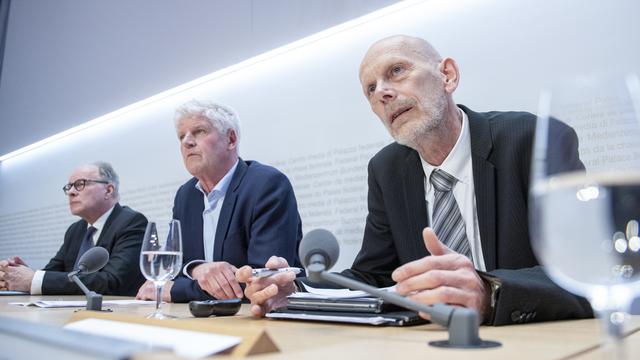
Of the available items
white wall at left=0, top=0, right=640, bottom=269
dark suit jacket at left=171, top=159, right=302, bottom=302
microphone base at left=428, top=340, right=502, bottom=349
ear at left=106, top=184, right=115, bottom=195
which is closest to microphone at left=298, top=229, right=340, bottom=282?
microphone base at left=428, top=340, right=502, bottom=349

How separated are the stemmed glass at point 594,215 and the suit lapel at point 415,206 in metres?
1.26

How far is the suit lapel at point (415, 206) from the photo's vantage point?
177cm

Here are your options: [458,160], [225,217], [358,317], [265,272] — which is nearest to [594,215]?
[358,317]

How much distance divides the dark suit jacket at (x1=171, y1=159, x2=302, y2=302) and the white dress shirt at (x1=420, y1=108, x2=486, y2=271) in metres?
0.78

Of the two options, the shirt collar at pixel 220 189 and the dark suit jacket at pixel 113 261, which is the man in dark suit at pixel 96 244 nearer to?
the dark suit jacket at pixel 113 261

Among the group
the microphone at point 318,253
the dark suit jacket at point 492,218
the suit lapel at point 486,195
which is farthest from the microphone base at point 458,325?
the suit lapel at point 486,195

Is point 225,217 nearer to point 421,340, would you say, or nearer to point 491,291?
point 491,291

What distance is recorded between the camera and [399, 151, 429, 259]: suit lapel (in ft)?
5.81

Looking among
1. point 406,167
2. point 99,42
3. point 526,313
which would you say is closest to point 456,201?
point 406,167

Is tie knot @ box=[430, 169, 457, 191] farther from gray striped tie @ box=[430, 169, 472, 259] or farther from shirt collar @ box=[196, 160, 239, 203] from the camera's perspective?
shirt collar @ box=[196, 160, 239, 203]

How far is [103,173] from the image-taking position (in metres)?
3.83

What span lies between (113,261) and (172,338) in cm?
254

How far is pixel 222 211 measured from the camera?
2535 mm

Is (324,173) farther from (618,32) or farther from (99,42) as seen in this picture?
(99,42)
